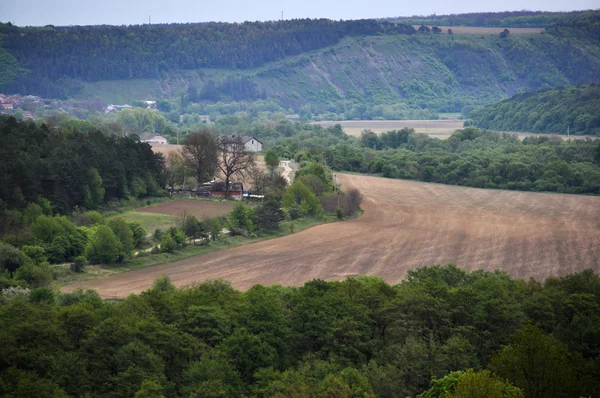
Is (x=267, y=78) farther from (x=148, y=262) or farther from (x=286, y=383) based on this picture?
(x=286, y=383)

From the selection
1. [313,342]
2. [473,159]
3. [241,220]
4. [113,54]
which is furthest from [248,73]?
[313,342]

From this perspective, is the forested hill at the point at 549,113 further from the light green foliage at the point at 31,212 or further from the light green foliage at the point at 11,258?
the light green foliage at the point at 11,258

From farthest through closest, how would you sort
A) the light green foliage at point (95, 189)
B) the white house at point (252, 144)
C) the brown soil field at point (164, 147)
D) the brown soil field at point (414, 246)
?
1. the white house at point (252, 144)
2. the brown soil field at point (164, 147)
3. the light green foliage at point (95, 189)
4. the brown soil field at point (414, 246)

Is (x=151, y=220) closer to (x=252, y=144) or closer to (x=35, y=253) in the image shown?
(x=35, y=253)

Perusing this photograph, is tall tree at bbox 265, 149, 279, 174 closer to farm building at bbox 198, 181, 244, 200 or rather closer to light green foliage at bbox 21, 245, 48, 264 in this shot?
farm building at bbox 198, 181, 244, 200

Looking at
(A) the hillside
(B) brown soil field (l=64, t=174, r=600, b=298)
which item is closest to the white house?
(B) brown soil field (l=64, t=174, r=600, b=298)

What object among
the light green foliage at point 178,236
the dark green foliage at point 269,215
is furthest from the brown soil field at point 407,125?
the light green foliage at point 178,236
